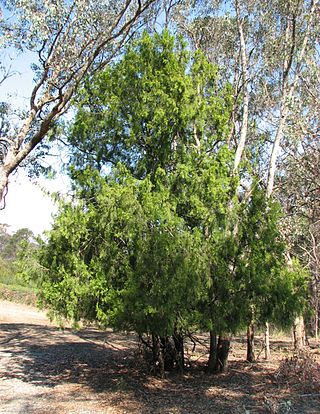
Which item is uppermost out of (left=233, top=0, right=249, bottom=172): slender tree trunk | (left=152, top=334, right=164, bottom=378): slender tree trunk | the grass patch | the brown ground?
(left=233, top=0, right=249, bottom=172): slender tree trunk

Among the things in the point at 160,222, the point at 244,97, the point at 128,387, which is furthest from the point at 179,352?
the point at 244,97

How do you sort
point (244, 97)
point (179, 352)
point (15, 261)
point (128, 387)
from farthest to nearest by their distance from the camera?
point (244, 97)
point (179, 352)
point (128, 387)
point (15, 261)

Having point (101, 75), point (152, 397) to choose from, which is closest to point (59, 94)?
Result: point (101, 75)

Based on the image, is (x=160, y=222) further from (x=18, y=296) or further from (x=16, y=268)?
(x=18, y=296)

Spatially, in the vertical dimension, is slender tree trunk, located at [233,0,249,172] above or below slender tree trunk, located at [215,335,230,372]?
above

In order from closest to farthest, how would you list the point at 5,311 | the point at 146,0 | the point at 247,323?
the point at 247,323 < the point at 146,0 < the point at 5,311

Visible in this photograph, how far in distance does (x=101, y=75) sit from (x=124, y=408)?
5.73 m

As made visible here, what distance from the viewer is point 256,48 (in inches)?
472

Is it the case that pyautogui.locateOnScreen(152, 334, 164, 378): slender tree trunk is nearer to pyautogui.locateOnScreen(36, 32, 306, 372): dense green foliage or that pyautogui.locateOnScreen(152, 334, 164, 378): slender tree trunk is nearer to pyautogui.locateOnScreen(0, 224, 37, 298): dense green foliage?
pyautogui.locateOnScreen(36, 32, 306, 372): dense green foliage

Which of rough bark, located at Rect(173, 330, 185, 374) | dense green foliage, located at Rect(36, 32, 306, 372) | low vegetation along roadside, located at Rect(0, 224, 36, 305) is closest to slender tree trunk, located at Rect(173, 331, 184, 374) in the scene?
rough bark, located at Rect(173, 330, 185, 374)

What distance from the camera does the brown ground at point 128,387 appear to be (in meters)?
6.62

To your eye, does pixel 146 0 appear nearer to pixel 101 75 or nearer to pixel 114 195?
pixel 101 75

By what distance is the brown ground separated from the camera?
21.7 feet

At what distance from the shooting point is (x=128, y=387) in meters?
7.90
